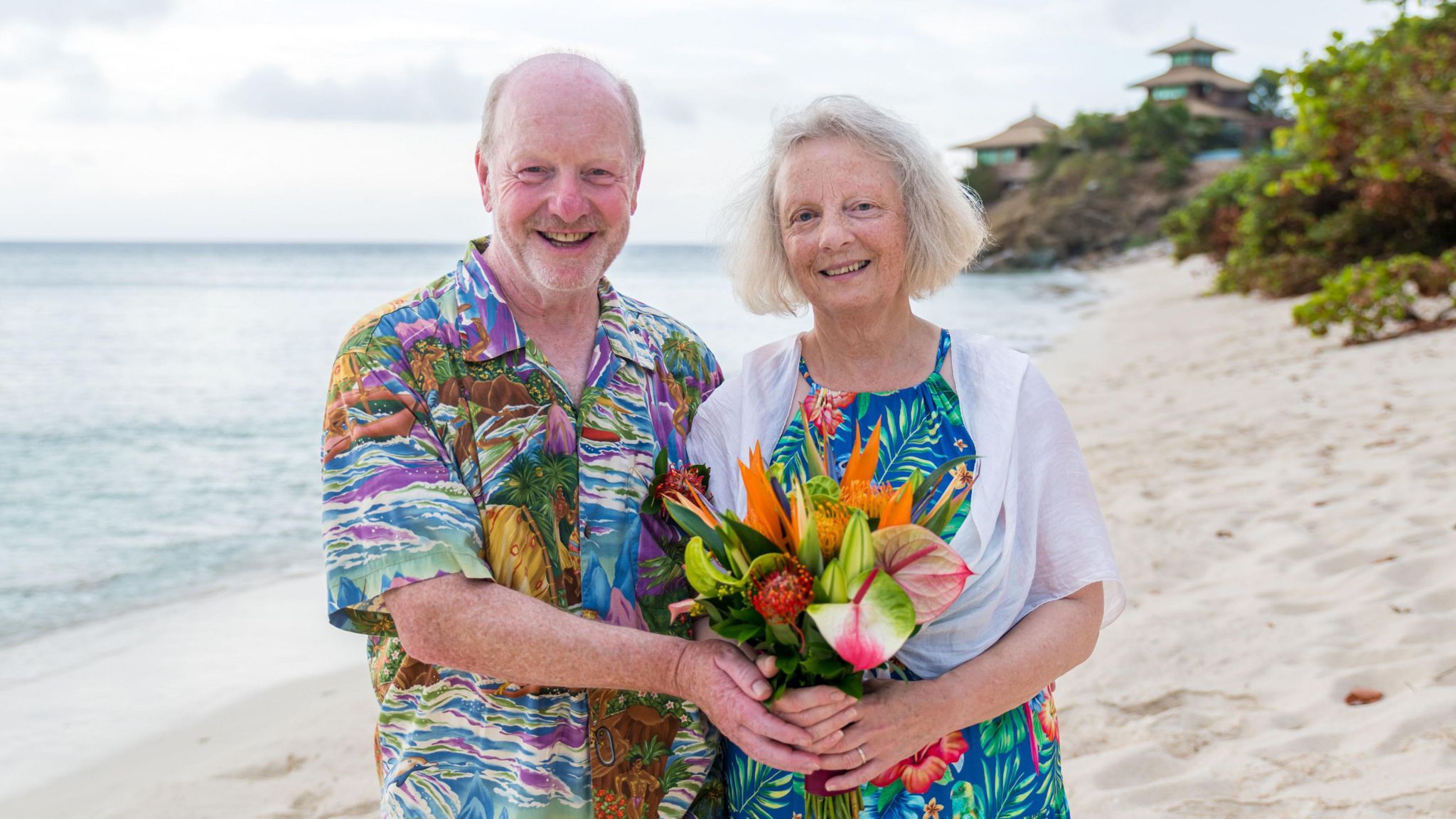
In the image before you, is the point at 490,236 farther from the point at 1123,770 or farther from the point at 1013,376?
the point at 1123,770

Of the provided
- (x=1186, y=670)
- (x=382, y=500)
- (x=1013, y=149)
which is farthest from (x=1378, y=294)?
(x=1013, y=149)

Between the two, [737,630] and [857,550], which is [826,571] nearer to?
[857,550]

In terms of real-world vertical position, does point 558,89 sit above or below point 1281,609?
above

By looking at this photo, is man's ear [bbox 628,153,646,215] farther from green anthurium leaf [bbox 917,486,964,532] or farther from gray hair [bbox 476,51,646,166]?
green anthurium leaf [bbox 917,486,964,532]

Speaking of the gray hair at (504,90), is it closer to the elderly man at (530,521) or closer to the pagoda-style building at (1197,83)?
the elderly man at (530,521)

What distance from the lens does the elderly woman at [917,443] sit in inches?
83.6

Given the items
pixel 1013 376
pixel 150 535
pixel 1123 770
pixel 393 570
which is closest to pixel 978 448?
pixel 1013 376

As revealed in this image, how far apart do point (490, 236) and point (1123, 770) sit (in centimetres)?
271

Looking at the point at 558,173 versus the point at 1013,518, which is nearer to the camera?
the point at 1013,518

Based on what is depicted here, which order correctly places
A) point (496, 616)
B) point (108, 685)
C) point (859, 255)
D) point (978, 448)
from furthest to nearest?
point (108, 685) → point (859, 255) → point (978, 448) → point (496, 616)

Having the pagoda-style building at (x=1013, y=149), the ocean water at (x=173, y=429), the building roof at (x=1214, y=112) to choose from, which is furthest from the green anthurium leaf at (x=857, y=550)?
the pagoda-style building at (x=1013, y=149)

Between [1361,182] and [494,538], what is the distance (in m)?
17.5

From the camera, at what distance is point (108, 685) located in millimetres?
5621

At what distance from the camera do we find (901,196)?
2.48 meters
